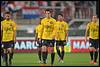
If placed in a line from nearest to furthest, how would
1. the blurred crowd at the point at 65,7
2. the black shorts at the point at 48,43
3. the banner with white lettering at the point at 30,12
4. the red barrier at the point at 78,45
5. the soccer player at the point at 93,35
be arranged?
the black shorts at the point at 48,43 < the soccer player at the point at 93,35 < the red barrier at the point at 78,45 < the blurred crowd at the point at 65,7 < the banner with white lettering at the point at 30,12

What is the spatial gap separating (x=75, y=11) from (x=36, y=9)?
342 cm

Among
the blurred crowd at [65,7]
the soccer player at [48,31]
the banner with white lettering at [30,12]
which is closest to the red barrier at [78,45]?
the soccer player at [48,31]

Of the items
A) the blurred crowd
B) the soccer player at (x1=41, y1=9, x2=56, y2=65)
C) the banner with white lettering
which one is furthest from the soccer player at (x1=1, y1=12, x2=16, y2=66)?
the banner with white lettering

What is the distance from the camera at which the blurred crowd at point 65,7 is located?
37.9m

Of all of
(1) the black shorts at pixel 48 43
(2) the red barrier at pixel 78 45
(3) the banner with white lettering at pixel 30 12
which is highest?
(3) the banner with white lettering at pixel 30 12

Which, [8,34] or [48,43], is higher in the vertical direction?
[8,34]

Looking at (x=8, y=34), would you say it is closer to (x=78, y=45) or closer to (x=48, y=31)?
(x=48, y=31)

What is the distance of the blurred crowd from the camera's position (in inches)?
1492

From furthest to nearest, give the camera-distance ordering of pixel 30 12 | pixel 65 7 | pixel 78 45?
pixel 30 12, pixel 65 7, pixel 78 45

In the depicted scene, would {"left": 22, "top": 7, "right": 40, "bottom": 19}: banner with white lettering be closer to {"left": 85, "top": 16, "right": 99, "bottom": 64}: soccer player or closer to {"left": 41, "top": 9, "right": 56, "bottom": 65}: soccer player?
{"left": 85, "top": 16, "right": 99, "bottom": 64}: soccer player

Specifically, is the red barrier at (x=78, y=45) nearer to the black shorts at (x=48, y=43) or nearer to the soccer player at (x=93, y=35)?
the soccer player at (x=93, y=35)

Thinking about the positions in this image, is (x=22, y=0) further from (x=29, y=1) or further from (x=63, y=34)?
(x=63, y=34)

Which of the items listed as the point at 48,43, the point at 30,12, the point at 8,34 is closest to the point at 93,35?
the point at 48,43

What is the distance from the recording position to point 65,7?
39188 millimetres
